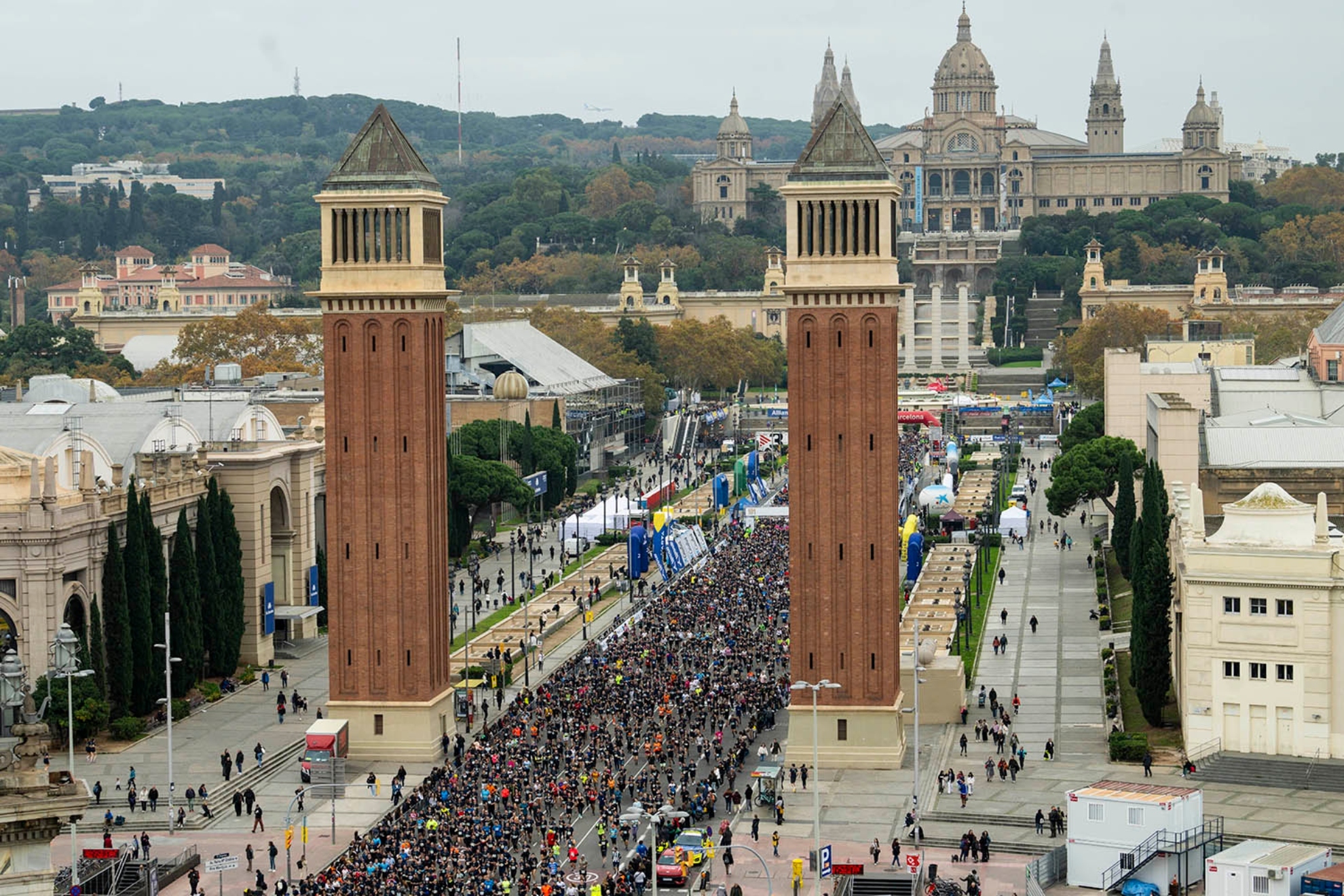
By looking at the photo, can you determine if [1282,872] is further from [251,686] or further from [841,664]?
[251,686]

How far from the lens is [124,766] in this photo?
233ft

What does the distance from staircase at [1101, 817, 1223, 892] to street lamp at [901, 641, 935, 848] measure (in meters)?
5.58

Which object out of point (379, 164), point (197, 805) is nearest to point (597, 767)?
point (197, 805)

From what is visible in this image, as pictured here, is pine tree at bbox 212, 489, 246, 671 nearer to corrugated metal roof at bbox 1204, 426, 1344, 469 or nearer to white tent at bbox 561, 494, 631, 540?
white tent at bbox 561, 494, 631, 540

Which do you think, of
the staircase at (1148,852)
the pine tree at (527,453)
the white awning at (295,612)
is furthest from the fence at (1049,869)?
the pine tree at (527,453)

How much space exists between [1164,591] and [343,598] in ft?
85.2

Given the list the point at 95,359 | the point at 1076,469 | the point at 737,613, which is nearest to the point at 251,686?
the point at 737,613

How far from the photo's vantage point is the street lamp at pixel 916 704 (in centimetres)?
6389

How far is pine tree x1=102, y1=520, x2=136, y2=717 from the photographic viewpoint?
2963 inches

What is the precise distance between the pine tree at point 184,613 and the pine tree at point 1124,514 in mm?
42774

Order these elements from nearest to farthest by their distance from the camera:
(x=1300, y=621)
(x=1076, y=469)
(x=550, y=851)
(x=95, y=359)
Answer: (x=550, y=851) < (x=1300, y=621) < (x=1076, y=469) < (x=95, y=359)

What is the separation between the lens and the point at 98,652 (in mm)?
74562

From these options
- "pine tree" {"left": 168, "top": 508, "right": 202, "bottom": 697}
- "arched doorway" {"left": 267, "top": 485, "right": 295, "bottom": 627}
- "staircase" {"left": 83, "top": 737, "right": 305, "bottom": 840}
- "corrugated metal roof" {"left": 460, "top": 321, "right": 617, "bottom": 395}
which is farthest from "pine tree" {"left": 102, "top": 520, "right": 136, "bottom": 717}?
"corrugated metal roof" {"left": 460, "top": 321, "right": 617, "bottom": 395}

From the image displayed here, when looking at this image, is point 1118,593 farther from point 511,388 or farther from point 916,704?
point 511,388
